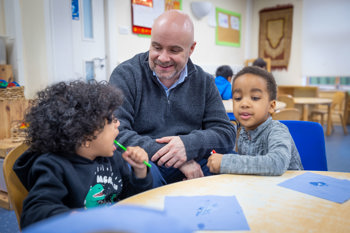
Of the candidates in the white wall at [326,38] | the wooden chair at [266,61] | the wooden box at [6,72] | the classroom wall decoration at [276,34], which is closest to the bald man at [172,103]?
the wooden box at [6,72]

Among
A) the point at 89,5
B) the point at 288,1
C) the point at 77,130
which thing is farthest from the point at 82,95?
the point at 288,1

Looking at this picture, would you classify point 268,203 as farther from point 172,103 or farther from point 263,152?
point 172,103

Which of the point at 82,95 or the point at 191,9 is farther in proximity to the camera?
the point at 191,9

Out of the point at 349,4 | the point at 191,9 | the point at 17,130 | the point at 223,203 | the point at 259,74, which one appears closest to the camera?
the point at 223,203

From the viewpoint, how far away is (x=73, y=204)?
80cm

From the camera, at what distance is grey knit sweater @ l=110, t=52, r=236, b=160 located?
133cm

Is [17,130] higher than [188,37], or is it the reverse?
[188,37]

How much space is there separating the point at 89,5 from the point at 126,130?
2686mm

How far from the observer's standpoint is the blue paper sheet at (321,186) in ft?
2.46

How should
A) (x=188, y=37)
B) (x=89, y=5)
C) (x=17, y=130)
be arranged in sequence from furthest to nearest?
(x=89, y=5), (x=17, y=130), (x=188, y=37)

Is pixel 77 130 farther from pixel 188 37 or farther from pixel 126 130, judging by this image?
pixel 188 37

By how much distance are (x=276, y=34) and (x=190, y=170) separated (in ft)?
19.5

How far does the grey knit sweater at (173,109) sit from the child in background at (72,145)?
412 millimetres

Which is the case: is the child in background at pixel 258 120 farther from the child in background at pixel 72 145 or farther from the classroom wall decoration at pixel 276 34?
the classroom wall decoration at pixel 276 34
